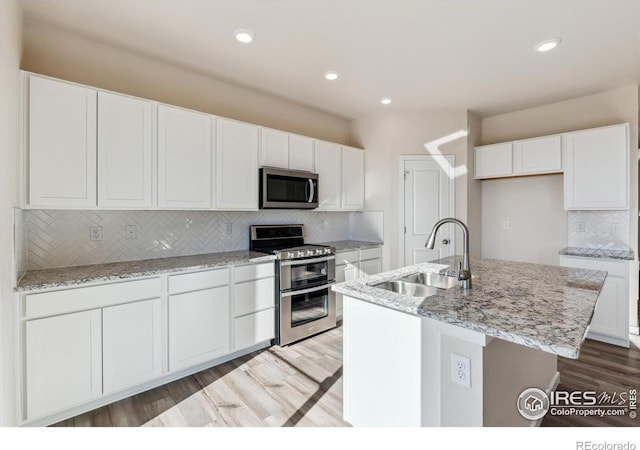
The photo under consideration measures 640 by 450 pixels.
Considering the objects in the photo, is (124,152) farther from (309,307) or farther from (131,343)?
(309,307)

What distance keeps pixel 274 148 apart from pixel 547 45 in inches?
101

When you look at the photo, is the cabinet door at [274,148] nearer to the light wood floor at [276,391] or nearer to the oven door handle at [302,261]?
the oven door handle at [302,261]

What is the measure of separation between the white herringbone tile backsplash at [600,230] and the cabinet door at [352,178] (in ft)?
8.46

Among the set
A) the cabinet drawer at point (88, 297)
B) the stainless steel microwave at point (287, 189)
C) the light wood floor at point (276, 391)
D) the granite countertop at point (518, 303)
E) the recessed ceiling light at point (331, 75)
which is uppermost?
the recessed ceiling light at point (331, 75)

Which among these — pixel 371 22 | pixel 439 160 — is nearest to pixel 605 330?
pixel 439 160

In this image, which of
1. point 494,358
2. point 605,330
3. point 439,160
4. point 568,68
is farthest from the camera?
point 439,160

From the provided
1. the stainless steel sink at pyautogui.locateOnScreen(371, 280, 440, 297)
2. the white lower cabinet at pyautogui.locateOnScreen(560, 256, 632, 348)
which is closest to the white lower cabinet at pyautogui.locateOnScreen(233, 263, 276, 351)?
the stainless steel sink at pyautogui.locateOnScreen(371, 280, 440, 297)

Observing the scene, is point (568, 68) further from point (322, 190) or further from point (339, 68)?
point (322, 190)

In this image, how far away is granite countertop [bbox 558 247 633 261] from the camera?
3113 mm

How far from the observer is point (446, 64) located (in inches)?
113

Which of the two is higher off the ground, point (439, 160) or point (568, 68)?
point (568, 68)

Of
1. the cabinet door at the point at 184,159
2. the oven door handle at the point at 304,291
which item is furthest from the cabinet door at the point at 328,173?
the cabinet door at the point at 184,159

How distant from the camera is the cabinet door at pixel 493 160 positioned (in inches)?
155

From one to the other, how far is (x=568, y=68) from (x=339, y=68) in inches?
86.1
